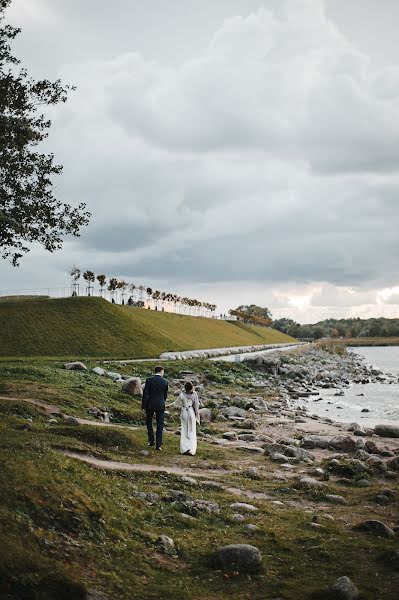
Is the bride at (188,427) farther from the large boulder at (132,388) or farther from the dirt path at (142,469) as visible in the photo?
the large boulder at (132,388)

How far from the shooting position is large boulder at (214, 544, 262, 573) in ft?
30.2

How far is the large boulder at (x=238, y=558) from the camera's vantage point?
363 inches

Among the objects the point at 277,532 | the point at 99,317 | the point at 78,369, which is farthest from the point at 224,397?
the point at 99,317

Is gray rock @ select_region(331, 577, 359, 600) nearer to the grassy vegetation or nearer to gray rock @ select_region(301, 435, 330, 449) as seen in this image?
the grassy vegetation

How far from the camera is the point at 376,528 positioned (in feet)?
37.4

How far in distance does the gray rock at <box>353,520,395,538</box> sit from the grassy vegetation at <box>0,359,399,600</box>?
253 mm

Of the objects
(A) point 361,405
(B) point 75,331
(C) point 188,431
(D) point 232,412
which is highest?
(B) point 75,331

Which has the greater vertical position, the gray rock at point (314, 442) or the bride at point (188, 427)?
the bride at point (188, 427)

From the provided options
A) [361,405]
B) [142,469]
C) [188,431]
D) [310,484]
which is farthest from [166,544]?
[361,405]

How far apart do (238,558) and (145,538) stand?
61.8 inches

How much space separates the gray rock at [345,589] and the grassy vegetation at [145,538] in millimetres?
267

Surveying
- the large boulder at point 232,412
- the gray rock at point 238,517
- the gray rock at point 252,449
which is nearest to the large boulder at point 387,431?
the large boulder at point 232,412

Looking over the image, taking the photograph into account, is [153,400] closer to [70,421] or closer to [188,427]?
[188,427]

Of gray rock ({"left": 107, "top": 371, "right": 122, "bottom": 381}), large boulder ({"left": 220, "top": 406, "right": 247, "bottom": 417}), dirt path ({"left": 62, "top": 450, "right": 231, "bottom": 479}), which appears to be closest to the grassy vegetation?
dirt path ({"left": 62, "top": 450, "right": 231, "bottom": 479})
